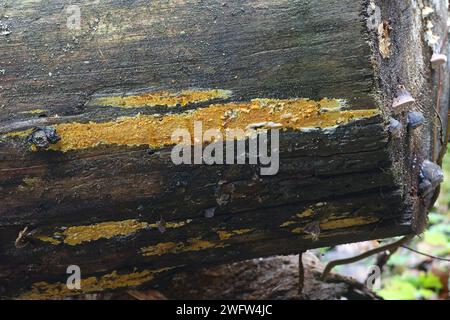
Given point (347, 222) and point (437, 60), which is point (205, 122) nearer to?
point (347, 222)

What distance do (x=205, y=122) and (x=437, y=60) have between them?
102cm

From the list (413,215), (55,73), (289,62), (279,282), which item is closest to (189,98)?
(289,62)

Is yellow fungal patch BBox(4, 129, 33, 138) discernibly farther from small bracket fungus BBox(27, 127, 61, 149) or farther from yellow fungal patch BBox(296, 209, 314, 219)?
yellow fungal patch BBox(296, 209, 314, 219)

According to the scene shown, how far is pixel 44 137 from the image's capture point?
1492 millimetres

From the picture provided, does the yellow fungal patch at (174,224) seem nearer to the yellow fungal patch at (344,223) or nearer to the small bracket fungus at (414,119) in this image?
the yellow fungal patch at (344,223)

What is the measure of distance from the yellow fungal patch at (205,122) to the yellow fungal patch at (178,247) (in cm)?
41

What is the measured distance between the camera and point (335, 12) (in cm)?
145

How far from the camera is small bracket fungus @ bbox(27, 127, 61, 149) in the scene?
4.90 ft

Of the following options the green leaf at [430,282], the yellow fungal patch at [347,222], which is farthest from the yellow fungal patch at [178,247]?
the green leaf at [430,282]

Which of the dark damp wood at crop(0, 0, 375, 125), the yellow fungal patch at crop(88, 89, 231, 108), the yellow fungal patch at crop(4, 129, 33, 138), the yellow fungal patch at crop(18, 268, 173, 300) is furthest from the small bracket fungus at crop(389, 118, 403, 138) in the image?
the yellow fungal patch at crop(4, 129, 33, 138)

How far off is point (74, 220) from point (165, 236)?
306mm

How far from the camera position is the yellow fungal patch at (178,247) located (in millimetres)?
1738

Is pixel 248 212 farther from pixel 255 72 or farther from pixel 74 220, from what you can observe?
pixel 74 220

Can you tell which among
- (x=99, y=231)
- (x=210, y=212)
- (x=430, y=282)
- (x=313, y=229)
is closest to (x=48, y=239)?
(x=99, y=231)
